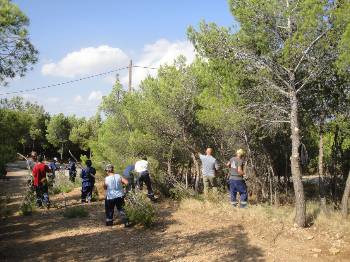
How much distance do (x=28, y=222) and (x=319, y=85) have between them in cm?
888

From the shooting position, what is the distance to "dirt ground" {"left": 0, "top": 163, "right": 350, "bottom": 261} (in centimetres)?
843

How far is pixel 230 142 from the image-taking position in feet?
47.3

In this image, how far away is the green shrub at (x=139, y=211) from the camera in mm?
10336

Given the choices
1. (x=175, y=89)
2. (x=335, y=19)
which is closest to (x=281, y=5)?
(x=335, y=19)

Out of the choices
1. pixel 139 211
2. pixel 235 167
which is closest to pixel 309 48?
pixel 235 167

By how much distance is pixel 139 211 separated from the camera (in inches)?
413

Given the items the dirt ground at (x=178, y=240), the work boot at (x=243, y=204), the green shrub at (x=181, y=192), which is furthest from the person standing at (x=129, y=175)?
the work boot at (x=243, y=204)

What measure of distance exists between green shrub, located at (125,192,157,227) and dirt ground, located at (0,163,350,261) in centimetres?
20

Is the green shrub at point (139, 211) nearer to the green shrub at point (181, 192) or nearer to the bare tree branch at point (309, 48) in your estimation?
the green shrub at point (181, 192)

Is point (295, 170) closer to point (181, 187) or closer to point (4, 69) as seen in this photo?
point (181, 187)

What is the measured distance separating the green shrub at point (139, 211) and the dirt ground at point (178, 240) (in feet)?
0.64

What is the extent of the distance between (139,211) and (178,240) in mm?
1560

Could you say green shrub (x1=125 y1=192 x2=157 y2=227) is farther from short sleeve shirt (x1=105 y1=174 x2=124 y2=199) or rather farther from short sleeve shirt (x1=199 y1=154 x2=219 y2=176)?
short sleeve shirt (x1=199 y1=154 x2=219 y2=176)

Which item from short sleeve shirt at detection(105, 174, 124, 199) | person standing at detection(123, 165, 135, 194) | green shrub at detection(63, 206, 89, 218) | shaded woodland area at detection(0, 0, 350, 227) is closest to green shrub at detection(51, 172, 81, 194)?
shaded woodland area at detection(0, 0, 350, 227)
